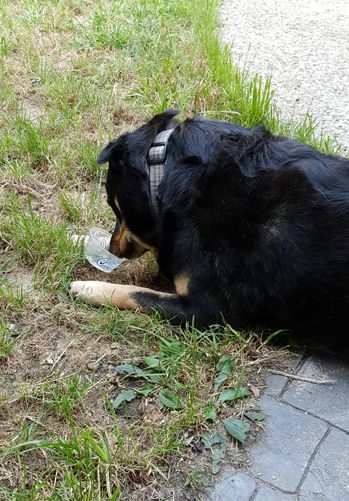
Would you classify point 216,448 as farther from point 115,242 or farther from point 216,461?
point 115,242

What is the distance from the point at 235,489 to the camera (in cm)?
248

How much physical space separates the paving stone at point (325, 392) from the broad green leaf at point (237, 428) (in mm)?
295

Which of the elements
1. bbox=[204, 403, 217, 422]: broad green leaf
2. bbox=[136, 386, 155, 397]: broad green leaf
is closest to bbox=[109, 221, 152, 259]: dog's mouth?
bbox=[136, 386, 155, 397]: broad green leaf

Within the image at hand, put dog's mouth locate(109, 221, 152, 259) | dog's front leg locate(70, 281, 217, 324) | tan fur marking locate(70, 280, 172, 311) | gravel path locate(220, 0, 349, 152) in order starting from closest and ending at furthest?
1. dog's front leg locate(70, 281, 217, 324)
2. tan fur marking locate(70, 280, 172, 311)
3. dog's mouth locate(109, 221, 152, 259)
4. gravel path locate(220, 0, 349, 152)

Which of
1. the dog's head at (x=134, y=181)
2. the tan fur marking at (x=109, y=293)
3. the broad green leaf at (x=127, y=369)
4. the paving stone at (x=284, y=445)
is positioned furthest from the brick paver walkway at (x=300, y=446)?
the dog's head at (x=134, y=181)

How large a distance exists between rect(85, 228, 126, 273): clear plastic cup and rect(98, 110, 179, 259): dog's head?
0.50 feet

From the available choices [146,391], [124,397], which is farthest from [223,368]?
[124,397]

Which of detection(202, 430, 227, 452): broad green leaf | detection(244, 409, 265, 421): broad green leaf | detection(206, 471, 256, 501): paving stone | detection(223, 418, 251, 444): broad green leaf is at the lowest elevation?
detection(206, 471, 256, 501): paving stone

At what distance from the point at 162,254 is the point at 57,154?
4.91ft

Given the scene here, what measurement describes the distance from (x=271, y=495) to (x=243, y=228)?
1.28 meters

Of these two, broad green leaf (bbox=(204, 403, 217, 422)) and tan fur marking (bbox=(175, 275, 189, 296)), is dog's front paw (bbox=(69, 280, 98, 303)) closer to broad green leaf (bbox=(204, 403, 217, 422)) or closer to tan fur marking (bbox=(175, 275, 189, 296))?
tan fur marking (bbox=(175, 275, 189, 296))

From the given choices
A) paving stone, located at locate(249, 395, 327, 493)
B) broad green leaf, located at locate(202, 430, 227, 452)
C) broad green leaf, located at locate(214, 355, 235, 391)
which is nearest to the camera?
paving stone, located at locate(249, 395, 327, 493)

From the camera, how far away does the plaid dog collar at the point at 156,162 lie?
11.2ft

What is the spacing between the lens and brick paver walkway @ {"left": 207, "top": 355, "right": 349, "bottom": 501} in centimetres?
248
